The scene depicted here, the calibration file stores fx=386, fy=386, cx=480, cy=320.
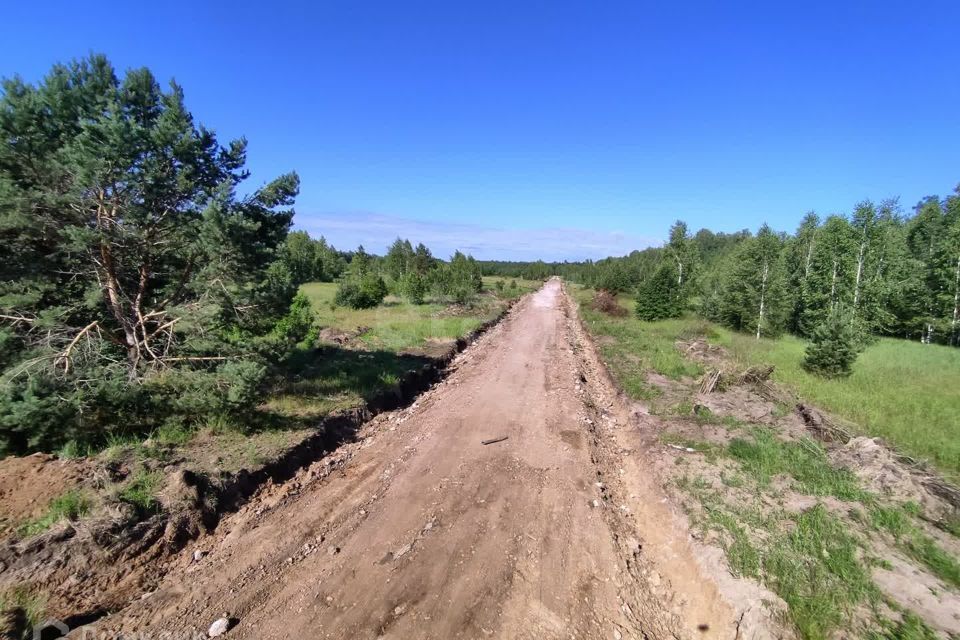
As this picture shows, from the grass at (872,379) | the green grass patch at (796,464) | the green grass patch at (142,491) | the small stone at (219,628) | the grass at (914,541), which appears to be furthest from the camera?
the grass at (872,379)

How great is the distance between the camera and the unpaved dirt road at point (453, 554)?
4402 mm

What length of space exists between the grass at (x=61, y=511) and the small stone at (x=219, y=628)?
2716 millimetres

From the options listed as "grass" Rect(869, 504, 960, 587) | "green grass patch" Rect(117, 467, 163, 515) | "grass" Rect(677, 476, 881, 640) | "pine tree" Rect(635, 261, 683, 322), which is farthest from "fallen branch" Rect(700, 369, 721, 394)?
"pine tree" Rect(635, 261, 683, 322)

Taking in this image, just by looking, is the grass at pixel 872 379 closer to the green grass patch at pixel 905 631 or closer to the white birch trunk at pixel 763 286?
the white birch trunk at pixel 763 286

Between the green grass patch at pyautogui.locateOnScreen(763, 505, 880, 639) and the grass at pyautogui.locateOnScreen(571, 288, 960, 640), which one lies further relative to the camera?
the grass at pyautogui.locateOnScreen(571, 288, 960, 640)

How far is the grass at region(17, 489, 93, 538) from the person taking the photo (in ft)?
16.2

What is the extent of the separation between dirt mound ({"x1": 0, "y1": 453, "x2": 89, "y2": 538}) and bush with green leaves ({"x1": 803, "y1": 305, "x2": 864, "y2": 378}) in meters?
22.2

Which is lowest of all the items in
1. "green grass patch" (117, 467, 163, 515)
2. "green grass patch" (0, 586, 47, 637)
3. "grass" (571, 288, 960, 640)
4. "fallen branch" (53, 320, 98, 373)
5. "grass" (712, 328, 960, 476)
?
"grass" (712, 328, 960, 476)

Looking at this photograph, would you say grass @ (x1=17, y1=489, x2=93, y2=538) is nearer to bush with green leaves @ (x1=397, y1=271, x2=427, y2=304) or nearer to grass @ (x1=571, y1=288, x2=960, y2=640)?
grass @ (x1=571, y1=288, x2=960, y2=640)

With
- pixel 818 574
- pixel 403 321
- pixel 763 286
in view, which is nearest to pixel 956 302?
pixel 763 286

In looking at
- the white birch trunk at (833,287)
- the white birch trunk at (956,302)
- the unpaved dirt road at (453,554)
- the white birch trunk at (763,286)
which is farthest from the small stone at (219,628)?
the white birch trunk at (956,302)

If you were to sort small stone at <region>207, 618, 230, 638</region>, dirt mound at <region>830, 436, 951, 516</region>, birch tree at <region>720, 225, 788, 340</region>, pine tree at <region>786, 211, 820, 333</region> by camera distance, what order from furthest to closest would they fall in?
pine tree at <region>786, 211, 820, 333</region>, birch tree at <region>720, 225, 788, 340</region>, dirt mound at <region>830, 436, 951, 516</region>, small stone at <region>207, 618, 230, 638</region>

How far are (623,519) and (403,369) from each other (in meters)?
9.85

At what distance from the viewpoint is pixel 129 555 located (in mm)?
5066
